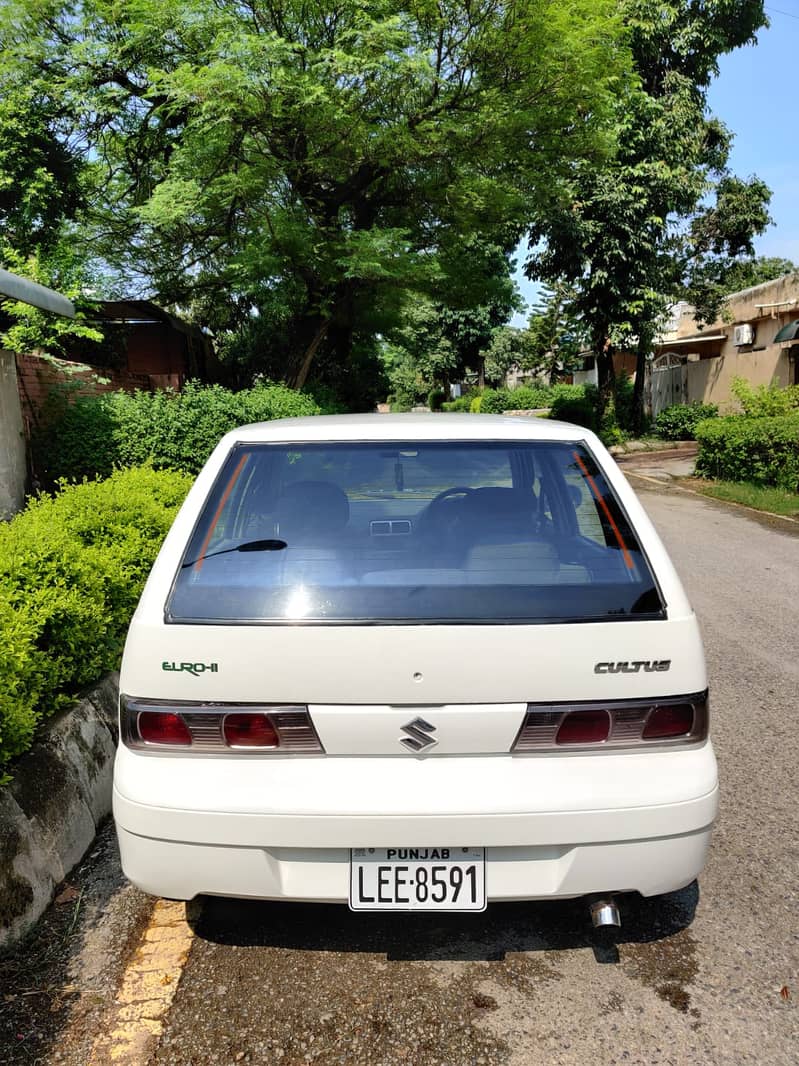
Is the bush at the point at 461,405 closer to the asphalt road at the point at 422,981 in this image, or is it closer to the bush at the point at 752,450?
the bush at the point at 752,450

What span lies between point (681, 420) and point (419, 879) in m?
24.7

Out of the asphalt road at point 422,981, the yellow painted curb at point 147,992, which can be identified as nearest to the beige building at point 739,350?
the asphalt road at point 422,981

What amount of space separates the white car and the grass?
11.0m

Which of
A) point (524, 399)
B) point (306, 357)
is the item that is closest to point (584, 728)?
point (306, 357)

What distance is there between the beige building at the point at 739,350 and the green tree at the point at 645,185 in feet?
9.56

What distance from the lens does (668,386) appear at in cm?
3159

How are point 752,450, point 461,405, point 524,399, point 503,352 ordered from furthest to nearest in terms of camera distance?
point 503,352 → point 461,405 → point 524,399 → point 752,450

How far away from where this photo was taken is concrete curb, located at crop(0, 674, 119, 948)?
8.55 ft

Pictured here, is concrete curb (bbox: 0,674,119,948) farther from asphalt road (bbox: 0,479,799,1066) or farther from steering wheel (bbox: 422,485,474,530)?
steering wheel (bbox: 422,485,474,530)

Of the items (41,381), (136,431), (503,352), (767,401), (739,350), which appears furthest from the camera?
(503,352)

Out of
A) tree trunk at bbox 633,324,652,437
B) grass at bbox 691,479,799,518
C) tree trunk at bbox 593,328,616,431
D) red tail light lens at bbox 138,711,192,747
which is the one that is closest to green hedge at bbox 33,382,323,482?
red tail light lens at bbox 138,711,192,747

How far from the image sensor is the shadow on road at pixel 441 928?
2.59 meters

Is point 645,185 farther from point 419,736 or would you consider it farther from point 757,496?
point 419,736

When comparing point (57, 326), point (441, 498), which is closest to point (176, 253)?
point (57, 326)
